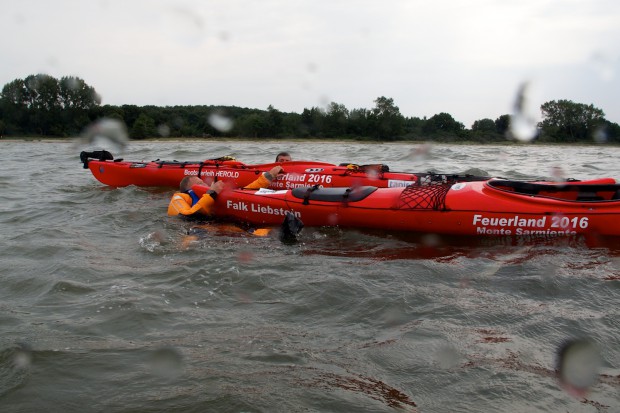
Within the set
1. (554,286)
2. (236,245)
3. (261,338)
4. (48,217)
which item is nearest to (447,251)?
(554,286)

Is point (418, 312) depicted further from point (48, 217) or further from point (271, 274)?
point (48, 217)

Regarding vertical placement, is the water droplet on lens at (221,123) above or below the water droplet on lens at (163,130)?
above

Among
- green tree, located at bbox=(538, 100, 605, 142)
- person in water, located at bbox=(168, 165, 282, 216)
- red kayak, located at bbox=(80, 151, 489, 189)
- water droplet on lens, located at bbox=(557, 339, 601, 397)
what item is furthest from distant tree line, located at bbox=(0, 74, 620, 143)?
water droplet on lens, located at bbox=(557, 339, 601, 397)

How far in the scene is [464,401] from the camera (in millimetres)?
2443

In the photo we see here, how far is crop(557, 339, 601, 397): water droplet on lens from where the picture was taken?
2.55 meters

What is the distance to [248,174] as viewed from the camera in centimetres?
867

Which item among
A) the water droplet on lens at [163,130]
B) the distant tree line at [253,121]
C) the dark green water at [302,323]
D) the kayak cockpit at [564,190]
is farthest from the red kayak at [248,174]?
the water droplet on lens at [163,130]

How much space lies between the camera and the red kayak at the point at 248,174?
7672mm

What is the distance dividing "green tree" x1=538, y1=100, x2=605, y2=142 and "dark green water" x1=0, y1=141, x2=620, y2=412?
3111cm

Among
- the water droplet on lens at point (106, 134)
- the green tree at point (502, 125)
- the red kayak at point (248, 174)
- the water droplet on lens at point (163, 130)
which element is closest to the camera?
the red kayak at point (248, 174)

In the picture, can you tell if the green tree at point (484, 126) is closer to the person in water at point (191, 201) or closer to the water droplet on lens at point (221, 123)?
the water droplet on lens at point (221, 123)

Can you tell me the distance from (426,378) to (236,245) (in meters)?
3.20

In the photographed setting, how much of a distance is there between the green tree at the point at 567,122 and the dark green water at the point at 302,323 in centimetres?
3111

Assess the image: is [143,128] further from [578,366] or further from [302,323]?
[578,366]
